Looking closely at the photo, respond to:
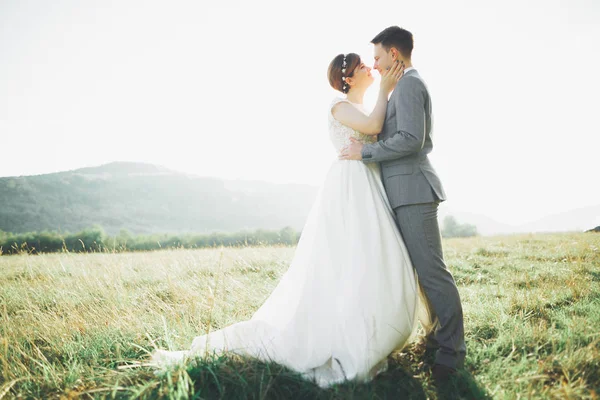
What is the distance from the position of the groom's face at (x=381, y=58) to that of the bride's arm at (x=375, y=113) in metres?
0.10

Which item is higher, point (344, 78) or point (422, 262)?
point (344, 78)

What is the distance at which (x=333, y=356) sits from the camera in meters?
2.67

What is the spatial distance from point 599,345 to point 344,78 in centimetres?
363

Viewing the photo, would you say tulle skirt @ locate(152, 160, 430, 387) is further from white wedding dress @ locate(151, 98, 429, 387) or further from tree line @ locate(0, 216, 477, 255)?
tree line @ locate(0, 216, 477, 255)

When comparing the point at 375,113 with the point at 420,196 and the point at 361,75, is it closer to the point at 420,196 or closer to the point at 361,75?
the point at 361,75

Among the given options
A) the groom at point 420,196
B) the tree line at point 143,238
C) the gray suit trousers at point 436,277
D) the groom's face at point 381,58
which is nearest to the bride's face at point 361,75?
the groom's face at point 381,58

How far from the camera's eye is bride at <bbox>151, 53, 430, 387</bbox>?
2645mm

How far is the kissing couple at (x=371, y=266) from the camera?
267 centimetres

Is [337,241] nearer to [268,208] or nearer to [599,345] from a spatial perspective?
[599,345]

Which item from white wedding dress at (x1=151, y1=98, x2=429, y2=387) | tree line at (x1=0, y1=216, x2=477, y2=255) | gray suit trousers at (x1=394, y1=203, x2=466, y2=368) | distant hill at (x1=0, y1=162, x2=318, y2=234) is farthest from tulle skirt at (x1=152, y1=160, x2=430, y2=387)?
distant hill at (x1=0, y1=162, x2=318, y2=234)

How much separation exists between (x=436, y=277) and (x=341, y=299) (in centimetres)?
88

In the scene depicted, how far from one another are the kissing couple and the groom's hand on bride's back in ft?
0.04

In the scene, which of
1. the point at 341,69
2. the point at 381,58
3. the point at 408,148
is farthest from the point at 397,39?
the point at 408,148

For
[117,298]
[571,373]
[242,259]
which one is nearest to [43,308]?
[117,298]
